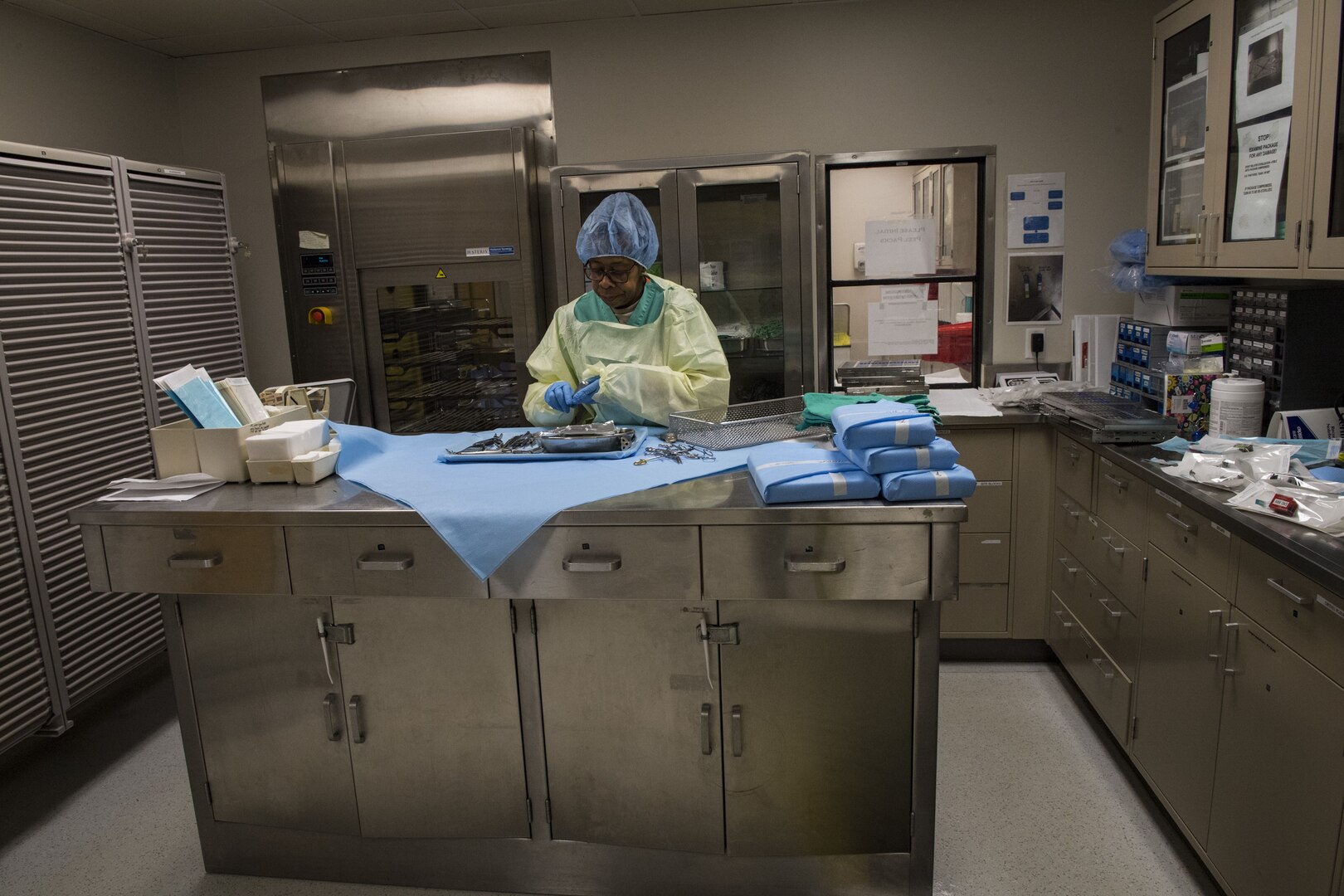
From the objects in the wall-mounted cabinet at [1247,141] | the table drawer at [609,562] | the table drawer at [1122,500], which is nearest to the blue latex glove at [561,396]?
the table drawer at [609,562]

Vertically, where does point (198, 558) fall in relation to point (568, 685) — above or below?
above

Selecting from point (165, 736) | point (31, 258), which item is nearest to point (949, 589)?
point (165, 736)

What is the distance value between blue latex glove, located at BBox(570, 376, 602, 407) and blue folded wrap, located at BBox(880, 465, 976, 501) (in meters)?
1.11

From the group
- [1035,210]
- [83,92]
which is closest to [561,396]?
[1035,210]

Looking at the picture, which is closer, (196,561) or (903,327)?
(196,561)

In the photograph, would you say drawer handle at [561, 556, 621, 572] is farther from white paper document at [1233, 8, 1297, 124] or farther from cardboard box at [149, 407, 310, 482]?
white paper document at [1233, 8, 1297, 124]

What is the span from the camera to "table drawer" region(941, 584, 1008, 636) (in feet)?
11.1

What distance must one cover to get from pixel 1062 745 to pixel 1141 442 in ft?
3.33

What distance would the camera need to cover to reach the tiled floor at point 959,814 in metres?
2.32

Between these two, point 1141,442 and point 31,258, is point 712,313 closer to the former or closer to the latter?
point 1141,442

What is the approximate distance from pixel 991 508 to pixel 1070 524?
1.00 feet

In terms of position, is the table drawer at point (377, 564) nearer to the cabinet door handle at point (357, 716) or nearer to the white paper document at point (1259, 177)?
the cabinet door handle at point (357, 716)

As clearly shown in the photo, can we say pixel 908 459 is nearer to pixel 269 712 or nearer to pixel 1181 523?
pixel 1181 523

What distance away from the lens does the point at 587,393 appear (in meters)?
2.70
